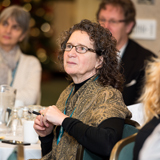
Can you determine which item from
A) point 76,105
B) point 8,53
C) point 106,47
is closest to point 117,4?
point 8,53

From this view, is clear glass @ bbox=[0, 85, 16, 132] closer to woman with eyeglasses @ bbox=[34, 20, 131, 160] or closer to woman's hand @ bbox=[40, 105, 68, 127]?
woman with eyeglasses @ bbox=[34, 20, 131, 160]

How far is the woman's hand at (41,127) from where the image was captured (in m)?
2.02

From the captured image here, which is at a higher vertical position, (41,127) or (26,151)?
(41,127)

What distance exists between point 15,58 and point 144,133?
8.71 ft

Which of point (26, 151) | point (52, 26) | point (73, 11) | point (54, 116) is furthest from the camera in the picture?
point (73, 11)

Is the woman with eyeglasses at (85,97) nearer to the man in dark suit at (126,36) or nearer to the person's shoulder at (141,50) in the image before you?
the man in dark suit at (126,36)

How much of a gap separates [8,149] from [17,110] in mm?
429

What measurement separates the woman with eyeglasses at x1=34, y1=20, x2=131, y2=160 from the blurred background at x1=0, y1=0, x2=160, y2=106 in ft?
7.56

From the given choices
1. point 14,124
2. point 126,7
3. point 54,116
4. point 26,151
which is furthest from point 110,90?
point 126,7

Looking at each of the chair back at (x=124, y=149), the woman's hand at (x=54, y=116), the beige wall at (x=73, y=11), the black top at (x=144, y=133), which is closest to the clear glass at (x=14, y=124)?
the woman's hand at (x=54, y=116)

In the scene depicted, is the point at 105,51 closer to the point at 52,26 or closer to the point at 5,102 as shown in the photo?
the point at 5,102

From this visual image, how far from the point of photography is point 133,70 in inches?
140

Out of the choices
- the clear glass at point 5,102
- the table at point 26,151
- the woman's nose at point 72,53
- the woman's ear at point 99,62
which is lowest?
the table at point 26,151

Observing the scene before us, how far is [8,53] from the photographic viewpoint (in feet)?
12.9
